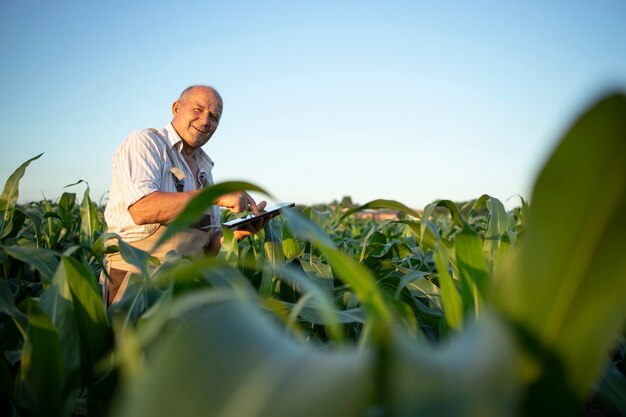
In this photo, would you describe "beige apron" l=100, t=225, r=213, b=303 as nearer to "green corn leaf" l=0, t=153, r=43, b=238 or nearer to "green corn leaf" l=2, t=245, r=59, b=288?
"green corn leaf" l=0, t=153, r=43, b=238

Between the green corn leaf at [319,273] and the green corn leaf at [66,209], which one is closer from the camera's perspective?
the green corn leaf at [319,273]

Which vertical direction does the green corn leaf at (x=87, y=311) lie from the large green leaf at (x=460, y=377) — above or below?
below

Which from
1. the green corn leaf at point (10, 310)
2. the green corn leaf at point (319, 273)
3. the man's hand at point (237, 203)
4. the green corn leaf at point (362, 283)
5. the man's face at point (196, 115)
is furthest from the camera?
the man's face at point (196, 115)

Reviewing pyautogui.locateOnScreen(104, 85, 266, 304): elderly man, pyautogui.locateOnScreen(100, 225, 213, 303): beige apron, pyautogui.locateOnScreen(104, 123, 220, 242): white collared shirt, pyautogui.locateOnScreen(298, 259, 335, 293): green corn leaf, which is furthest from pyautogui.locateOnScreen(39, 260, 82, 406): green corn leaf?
pyautogui.locateOnScreen(100, 225, 213, 303): beige apron

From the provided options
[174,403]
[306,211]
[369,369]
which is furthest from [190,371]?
[306,211]

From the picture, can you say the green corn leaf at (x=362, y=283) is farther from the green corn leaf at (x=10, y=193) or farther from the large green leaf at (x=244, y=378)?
the green corn leaf at (x=10, y=193)

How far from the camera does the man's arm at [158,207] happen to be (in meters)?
1.90

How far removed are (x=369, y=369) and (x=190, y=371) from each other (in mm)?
137

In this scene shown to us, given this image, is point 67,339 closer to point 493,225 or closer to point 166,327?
point 166,327

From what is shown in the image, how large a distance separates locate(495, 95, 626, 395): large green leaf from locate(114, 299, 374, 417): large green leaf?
15 cm

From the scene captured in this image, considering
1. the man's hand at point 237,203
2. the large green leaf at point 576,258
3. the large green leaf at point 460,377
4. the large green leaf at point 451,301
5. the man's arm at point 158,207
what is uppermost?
the large green leaf at point 576,258

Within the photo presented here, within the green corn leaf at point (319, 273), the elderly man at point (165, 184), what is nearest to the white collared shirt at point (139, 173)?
the elderly man at point (165, 184)

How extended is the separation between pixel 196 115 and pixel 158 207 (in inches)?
28.2

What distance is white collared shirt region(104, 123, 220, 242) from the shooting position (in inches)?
80.8
